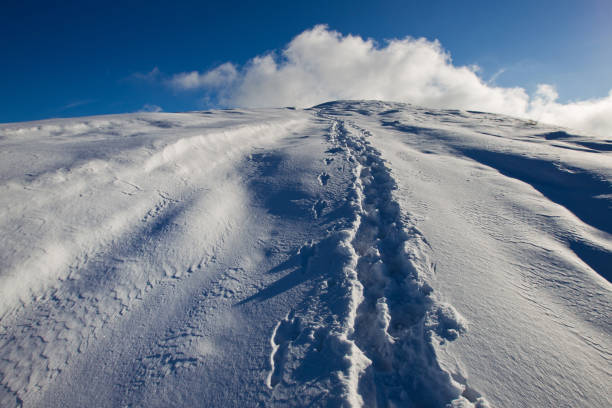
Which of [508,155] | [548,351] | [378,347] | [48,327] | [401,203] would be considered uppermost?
[508,155]

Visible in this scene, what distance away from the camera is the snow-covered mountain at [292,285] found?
1877 mm

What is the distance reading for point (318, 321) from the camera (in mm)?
2275

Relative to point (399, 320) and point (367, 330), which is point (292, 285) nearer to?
point (367, 330)

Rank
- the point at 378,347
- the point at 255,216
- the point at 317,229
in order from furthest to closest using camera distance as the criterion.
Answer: the point at 255,216, the point at 317,229, the point at 378,347

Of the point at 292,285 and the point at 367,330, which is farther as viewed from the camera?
the point at 292,285

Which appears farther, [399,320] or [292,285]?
[292,285]

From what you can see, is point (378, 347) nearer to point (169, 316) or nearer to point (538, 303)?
point (538, 303)

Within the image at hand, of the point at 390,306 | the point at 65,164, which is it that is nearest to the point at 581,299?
the point at 390,306

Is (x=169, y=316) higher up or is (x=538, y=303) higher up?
(x=538, y=303)

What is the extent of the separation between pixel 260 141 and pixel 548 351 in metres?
6.49

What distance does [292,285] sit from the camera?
2689 mm

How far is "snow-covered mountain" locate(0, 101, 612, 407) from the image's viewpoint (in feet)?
6.16

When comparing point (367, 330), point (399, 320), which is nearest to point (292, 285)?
point (367, 330)

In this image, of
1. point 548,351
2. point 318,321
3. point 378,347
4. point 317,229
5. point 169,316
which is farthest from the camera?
point 317,229
